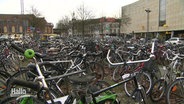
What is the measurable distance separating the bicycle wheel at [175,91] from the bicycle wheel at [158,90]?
46cm

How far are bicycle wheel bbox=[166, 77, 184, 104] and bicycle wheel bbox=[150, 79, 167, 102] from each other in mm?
464

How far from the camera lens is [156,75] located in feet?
15.7

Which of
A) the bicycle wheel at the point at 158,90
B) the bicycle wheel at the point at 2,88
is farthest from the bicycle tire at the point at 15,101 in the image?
the bicycle wheel at the point at 158,90

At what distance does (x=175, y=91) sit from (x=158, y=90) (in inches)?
29.0

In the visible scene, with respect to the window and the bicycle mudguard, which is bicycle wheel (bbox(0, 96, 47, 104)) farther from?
the window

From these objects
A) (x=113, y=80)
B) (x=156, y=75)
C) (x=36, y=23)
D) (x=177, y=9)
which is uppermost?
(x=177, y=9)

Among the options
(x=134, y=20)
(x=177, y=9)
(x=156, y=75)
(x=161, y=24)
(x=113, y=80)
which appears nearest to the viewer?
(x=156, y=75)

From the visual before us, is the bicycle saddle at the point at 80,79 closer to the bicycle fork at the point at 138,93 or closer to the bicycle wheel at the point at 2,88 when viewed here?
the bicycle fork at the point at 138,93

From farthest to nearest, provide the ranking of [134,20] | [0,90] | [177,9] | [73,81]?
[134,20] < [177,9] < [0,90] < [73,81]

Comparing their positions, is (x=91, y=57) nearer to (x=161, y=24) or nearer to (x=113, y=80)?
(x=113, y=80)

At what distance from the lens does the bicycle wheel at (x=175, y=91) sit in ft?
12.3

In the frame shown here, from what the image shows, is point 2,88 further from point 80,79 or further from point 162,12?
point 162,12

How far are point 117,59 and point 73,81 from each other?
4.59 m

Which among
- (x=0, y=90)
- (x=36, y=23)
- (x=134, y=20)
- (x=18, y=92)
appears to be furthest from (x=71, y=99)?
(x=134, y=20)
